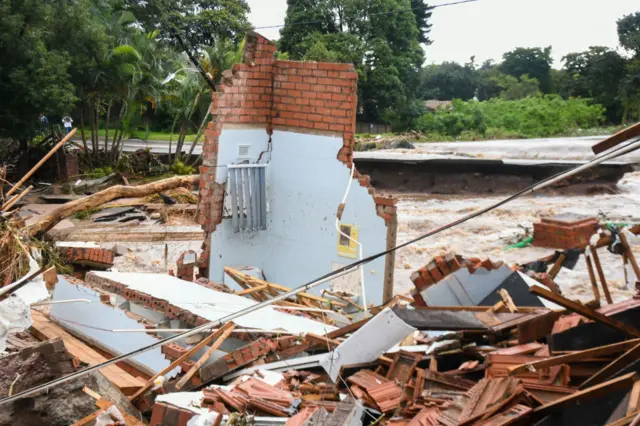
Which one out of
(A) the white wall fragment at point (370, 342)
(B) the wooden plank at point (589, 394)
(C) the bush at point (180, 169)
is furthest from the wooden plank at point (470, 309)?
(C) the bush at point (180, 169)

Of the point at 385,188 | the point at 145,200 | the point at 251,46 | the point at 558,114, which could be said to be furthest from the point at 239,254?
the point at 558,114

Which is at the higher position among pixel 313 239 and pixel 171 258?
pixel 313 239

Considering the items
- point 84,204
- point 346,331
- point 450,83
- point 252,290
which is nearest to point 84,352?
point 252,290

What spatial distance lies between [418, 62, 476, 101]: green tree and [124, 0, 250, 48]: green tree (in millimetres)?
25471

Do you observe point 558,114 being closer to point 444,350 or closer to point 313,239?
point 313,239

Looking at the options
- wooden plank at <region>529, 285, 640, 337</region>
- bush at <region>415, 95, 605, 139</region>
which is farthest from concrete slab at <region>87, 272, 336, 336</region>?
bush at <region>415, 95, 605, 139</region>

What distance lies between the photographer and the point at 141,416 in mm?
5191

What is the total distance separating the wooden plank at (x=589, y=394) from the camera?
3178 millimetres

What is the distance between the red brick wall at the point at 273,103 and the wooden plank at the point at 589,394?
5.45 m

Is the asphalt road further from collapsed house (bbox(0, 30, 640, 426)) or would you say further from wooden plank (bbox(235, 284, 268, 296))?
wooden plank (bbox(235, 284, 268, 296))

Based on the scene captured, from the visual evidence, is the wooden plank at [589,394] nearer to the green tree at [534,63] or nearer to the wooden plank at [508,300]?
the wooden plank at [508,300]

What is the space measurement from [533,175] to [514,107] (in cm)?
2263

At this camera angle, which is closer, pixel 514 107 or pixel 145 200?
pixel 145 200

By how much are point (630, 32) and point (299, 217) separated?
4691cm
